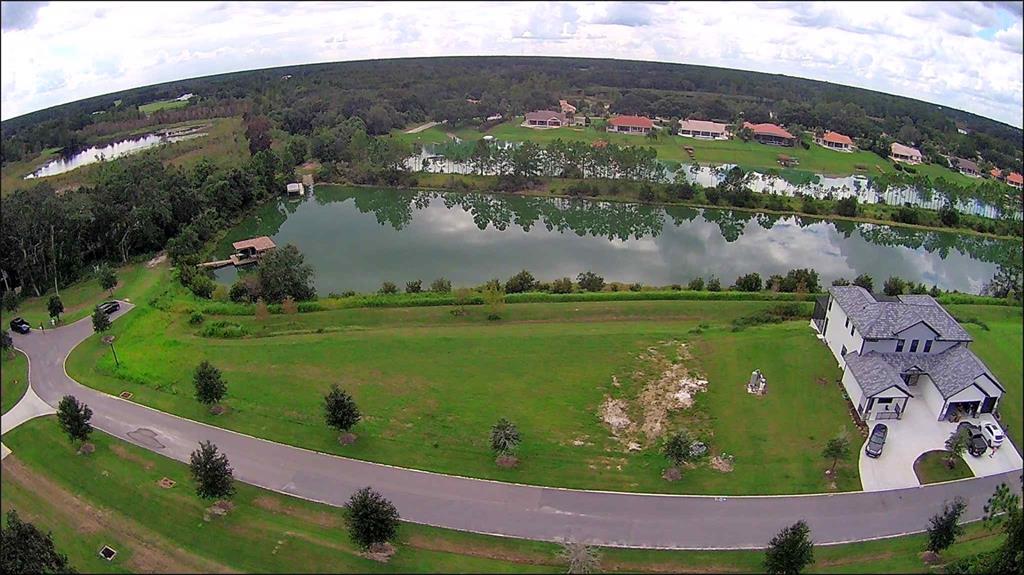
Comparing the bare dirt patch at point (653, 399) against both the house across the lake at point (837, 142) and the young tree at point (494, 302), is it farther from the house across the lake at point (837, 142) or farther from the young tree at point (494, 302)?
the house across the lake at point (837, 142)

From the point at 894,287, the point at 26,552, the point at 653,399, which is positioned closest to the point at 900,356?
the point at 653,399

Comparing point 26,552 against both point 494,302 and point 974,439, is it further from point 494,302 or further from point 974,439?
point 974,439

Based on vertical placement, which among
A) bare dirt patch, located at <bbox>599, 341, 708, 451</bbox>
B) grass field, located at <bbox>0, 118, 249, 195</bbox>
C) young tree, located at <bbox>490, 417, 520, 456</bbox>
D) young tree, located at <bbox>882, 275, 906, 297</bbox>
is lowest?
young tree, located at <bbox>882, 275, 906, 297</bbox>

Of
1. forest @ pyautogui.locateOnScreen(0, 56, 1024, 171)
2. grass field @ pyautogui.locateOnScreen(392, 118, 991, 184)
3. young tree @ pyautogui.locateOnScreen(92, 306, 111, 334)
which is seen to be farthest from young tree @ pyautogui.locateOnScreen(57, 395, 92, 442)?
grass field @ pyautogui.locateOnScreen(392, 118, 991, 184)

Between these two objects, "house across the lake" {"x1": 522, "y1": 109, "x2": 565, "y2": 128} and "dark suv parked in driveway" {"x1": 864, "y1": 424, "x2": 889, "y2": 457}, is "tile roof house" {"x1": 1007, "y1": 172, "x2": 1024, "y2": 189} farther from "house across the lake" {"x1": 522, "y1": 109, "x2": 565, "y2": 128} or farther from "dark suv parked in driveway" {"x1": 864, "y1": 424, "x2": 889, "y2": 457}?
"house across the lake" {"x1": 522, "y1": 109, "x2": 565, "y2": 128}

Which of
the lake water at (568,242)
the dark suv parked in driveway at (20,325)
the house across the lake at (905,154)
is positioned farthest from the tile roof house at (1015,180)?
the dark suv parked in driveway at (20,325)

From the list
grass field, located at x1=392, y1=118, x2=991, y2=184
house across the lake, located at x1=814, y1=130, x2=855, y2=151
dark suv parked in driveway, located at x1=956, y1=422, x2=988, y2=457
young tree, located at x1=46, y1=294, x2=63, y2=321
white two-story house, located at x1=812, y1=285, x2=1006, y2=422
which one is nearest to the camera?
dark suv parked in driveway, located at x1=956, y1=422, x2=988, y2=457

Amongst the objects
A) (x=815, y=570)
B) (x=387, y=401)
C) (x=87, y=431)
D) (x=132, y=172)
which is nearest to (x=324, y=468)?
(x=387, y=401)
